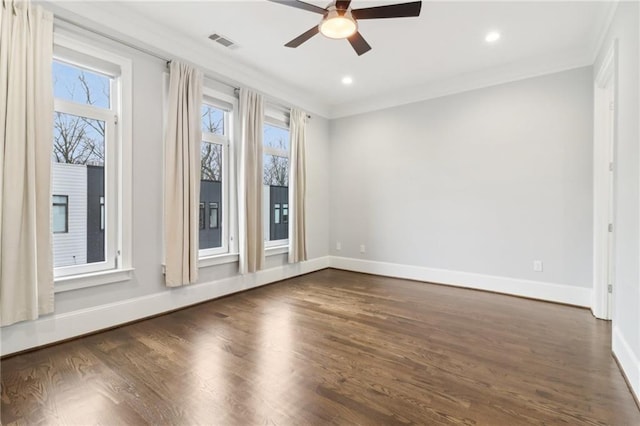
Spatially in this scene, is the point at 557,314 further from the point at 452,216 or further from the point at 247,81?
the point at 247,81

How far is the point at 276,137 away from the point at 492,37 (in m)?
3.15

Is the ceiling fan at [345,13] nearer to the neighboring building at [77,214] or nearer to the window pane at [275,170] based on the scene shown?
the neighboring building at [77,214]

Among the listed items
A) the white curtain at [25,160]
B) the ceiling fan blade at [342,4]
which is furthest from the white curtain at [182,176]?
the ceiling fan blade at [342,4]

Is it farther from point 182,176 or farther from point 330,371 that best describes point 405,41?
point 330,371

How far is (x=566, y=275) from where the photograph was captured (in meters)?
3.64

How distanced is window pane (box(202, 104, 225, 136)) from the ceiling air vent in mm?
775

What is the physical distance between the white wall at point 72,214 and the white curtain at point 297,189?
8.87 feet

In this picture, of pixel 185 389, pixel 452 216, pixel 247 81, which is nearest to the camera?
pixel 185 389

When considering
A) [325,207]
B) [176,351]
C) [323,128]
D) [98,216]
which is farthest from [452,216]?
[98,216]

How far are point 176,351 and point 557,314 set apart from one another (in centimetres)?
386

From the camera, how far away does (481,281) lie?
420 cm

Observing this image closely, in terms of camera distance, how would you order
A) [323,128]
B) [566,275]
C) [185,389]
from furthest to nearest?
[323,128] < [566,275] < [185,389]

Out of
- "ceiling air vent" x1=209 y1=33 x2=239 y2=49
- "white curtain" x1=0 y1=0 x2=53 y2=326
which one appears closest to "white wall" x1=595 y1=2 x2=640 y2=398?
"ceiling air vent" x1=209 y1=33 x2=239 y2=49

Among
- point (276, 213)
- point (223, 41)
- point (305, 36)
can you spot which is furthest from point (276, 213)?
point (305, 36)
